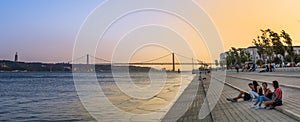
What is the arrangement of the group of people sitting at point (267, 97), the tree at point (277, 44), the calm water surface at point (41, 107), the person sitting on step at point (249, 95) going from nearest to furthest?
1. the group of people sitting at point (267, 97)
2. the person sitting on step at point (249, 95)
3. the calm water surface at point (41, 107)
4. the tree at point (277, 44)

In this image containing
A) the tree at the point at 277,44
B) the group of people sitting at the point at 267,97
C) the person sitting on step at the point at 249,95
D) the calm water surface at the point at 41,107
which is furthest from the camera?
the tree at the point at 277,44

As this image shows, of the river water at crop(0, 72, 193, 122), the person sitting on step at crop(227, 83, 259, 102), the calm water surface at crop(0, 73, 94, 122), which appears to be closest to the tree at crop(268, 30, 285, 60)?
the river water at crop(0, 72, 193, 122)

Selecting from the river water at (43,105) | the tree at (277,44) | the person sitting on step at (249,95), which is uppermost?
the tree at (277,44)

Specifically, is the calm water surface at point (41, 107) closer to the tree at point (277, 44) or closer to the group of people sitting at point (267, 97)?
the group of people sitting at point (267, 97)

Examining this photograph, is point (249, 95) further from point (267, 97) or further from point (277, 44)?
point (277, 44)

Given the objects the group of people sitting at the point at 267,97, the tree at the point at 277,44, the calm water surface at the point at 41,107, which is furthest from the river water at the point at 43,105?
the tree at the point at 277,44

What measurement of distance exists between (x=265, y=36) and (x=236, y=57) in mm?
38322

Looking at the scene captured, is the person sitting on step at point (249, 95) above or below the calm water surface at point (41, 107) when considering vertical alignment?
above

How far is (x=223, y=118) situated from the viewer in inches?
401

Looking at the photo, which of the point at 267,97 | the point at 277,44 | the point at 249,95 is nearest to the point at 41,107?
the point at 249,95

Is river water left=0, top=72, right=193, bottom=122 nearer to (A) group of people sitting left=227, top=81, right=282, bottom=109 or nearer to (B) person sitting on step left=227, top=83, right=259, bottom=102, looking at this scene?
(B) person sitting on step left=227, top=83, right=259, bottom=102

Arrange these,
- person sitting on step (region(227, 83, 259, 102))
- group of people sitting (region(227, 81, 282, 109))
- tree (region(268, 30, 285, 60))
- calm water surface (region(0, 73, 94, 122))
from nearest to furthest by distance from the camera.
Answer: group of people sitting (region(227, 81, 282, 109)), person sitting on step (region(227, 83, 259, 102)), calm water surface (region(0, 73, 94, 122)), tree (region(268, 30, 285, 60))

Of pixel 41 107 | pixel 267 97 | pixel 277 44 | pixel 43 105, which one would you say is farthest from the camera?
pixel 277 44

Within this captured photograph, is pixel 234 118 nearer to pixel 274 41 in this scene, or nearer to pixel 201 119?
pixel 201 119
